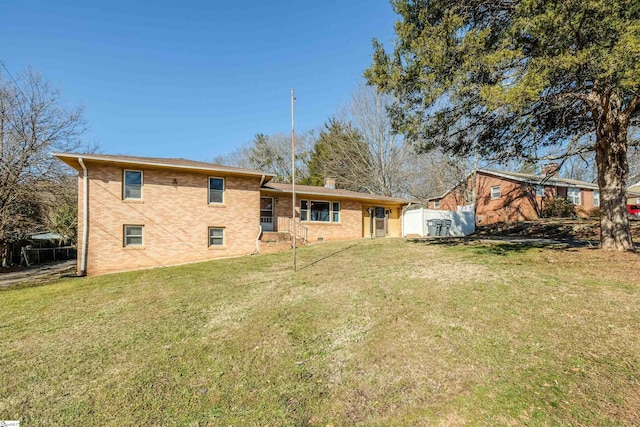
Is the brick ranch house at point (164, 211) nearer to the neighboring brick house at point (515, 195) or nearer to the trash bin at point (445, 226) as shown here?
the trash bin at point (445, 226)

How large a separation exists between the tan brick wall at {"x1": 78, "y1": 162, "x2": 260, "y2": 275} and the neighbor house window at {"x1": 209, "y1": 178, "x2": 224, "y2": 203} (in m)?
0.23

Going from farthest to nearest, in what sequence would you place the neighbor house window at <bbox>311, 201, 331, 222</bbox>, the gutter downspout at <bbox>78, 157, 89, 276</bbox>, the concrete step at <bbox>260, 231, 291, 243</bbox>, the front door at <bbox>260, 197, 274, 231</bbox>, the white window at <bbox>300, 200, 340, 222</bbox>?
the neighbor house window at <bbox>311, 201, 331, 222</bbox> < the white window at <bbox>300, 200, 340, 222</bbox> < the front door at <bbox>260, 197, 274, 231</bbox> < the concrete step at <bbox>260, 231, 291, 243</bbox> < the gutter downspout at <bbox>78, 157, 89, 276</bbox>

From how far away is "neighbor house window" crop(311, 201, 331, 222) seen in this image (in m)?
17.8

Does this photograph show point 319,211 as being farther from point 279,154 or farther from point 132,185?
point 279,154

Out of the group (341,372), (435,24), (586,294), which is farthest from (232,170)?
(586,294)

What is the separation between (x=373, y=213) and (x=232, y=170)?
1001cm

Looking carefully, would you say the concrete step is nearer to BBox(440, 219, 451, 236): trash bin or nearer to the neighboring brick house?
BBox(440, 219, 451, 236): trash bin

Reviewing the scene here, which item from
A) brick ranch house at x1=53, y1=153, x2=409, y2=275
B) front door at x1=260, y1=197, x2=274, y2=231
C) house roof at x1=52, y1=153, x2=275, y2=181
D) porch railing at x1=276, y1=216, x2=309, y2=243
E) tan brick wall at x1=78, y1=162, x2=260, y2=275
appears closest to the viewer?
house roof at x1=52, y1=153, x2=275, y2=181

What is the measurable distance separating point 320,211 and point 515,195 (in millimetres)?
16843

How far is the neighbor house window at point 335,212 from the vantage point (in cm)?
1844

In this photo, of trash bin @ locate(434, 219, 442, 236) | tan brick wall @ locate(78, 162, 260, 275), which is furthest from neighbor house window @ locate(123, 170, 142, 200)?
trash bin @ locate(434, 219, 442, 236)

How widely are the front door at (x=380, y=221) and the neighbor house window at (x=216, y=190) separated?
1053 centimetres

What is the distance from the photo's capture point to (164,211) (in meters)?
13.1

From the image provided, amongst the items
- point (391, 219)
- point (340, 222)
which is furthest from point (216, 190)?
point (391, 219)
